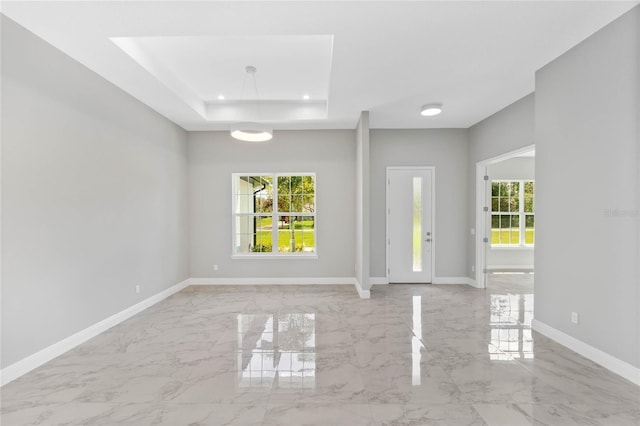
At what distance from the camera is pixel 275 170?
20.0ft

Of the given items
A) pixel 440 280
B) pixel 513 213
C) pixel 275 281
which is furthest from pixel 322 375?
pixel 513 213

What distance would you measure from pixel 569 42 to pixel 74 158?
199 inches

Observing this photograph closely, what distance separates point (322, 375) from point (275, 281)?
3528 mm

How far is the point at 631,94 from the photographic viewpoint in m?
2.54

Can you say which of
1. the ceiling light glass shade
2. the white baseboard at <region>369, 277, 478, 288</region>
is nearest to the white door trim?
the white baseboard at <region>369, 277, 478, 288</region>

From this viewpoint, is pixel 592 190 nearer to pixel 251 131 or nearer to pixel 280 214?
pixel 251 131

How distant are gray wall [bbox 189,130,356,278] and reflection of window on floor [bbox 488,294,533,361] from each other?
2548 mm

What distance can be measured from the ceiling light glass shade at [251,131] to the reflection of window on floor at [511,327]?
12.2 feet

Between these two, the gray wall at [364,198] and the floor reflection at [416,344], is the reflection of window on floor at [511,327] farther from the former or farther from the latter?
the gray wall at [364,198]

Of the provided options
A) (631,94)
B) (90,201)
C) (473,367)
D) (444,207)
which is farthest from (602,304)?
(90,201)

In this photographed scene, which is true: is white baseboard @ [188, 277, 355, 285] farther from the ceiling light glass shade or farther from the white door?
the ceiling light glass shade

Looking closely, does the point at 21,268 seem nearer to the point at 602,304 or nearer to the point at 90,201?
the point at 90,201

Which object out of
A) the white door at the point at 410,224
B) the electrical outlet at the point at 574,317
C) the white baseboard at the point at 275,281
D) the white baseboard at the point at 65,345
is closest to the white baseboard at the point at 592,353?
the electrical outlet at the point at 574,317

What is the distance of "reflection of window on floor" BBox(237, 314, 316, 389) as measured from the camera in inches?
102
